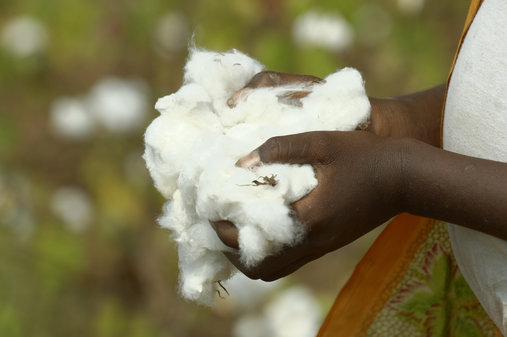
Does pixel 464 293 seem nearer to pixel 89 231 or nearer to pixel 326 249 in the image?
pixel 326 249

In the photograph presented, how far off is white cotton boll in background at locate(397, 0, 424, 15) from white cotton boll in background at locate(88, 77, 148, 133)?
0.85 meters

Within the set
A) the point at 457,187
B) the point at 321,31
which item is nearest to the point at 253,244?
the point at 457,187

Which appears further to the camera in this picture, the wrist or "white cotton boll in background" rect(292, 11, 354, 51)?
"white cotton boll in background" rect(292, 11, 354, 51)

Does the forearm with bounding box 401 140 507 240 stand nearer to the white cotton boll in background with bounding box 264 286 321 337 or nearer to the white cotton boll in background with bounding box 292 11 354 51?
the white cotton boll in background with bounding box 264 286 321 337

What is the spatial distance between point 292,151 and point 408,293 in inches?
14.5

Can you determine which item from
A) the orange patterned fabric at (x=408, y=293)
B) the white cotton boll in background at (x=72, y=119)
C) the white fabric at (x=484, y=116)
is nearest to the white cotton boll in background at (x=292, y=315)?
the white cotton boll in background at (x=72, y=119)

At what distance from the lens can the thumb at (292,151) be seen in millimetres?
620

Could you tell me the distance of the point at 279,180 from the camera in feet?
1.99

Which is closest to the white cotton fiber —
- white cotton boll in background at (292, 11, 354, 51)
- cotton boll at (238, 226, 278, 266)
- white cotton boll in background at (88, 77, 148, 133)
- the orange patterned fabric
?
cotton boll at (238, 226, 278, 266)

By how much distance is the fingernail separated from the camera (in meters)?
0.62

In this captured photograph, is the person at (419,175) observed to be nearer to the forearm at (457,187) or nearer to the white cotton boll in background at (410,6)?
the forearm at (457,187)

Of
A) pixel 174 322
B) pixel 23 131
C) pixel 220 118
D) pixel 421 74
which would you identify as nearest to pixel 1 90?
pixel 23 131

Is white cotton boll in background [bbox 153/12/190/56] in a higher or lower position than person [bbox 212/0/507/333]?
lower

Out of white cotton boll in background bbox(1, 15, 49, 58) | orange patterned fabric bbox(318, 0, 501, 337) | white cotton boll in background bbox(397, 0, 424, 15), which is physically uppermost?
orange patterned fabric bbox(318, 0, 501, 337)
